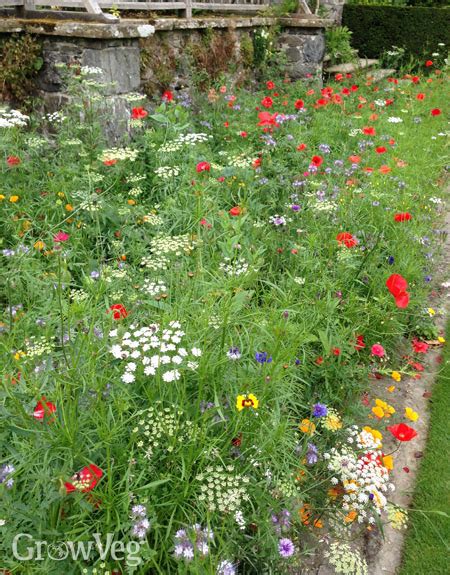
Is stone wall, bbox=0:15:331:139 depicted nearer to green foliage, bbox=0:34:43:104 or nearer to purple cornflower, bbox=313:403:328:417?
green foliage, bbox=0:34:43:104

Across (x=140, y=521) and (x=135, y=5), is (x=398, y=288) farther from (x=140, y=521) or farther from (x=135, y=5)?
(x=135, y=5)

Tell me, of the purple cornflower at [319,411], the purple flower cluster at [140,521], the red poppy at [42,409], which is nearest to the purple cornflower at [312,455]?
the purple cornflower at [319,411]

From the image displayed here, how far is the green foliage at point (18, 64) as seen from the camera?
4328 mm

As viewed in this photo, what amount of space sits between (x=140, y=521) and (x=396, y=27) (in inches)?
438

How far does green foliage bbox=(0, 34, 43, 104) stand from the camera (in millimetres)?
4328

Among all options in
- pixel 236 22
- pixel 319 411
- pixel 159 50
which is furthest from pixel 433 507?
pixel 236 22

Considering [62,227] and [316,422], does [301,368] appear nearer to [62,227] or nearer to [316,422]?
[316,422]

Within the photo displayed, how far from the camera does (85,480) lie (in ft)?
4.89

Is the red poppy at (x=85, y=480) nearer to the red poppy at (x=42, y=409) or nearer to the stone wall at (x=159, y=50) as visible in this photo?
the red poppy at (x=42, y=409)

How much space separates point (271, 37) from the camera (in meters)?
7.53

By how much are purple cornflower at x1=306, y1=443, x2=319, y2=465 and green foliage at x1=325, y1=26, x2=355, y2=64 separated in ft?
28.7

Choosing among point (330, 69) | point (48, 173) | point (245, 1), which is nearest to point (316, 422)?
point (48, 173)

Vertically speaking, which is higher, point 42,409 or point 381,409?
point 42,409

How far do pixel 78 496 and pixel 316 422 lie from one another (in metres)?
1.18
